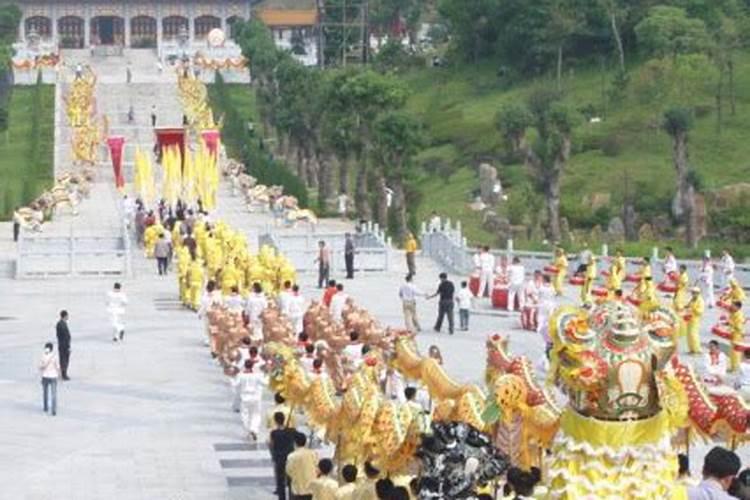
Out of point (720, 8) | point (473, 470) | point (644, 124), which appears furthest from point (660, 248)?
point (473, 470)

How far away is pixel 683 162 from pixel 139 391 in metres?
31.2

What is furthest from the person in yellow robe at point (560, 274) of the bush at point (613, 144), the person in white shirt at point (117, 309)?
the bush at point (613, 144)

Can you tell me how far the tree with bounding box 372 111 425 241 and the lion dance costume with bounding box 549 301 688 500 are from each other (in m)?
44.5

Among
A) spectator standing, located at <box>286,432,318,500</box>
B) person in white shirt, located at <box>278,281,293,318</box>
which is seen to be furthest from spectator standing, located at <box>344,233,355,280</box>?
spectator standing, located at <box>286,432,318,500</box>

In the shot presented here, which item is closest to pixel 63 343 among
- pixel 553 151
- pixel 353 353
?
pixel 353 353

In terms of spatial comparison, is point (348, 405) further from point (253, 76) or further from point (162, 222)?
point (253, 76)

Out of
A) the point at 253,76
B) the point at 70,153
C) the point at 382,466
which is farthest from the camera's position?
the point at 253,76

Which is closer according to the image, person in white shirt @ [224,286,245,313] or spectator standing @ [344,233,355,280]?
person in white shirt @ [224,286,245,313]

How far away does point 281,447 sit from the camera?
23.7 m

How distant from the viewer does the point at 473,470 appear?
17.2 metres

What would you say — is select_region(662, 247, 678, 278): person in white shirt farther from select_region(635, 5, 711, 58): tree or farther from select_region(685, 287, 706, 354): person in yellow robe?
select_region(635, 5, 711, 58): tree

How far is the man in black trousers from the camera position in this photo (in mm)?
32688

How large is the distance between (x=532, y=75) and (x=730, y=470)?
227 ft

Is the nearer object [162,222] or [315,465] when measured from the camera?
[315,465]
